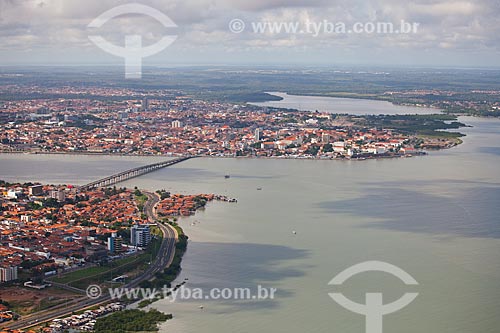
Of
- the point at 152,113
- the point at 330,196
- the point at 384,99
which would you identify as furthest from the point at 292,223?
the point at 384,99

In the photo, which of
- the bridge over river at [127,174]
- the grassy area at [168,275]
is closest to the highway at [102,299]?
the grassy area at [168,275]

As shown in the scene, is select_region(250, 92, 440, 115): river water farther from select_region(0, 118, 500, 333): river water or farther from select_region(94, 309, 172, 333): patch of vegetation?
select_region(94, 309, 172, 333): patch of vegetation

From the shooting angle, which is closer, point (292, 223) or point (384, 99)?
point (292, 223)

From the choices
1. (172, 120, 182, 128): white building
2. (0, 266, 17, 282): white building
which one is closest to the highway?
(0, 266, 17, 282): white building

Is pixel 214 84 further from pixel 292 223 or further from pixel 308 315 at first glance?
pixel 308 315

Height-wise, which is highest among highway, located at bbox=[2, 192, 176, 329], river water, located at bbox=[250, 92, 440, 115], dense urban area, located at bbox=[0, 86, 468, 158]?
river water, located at bbox=[250, 92, 440, 115]
